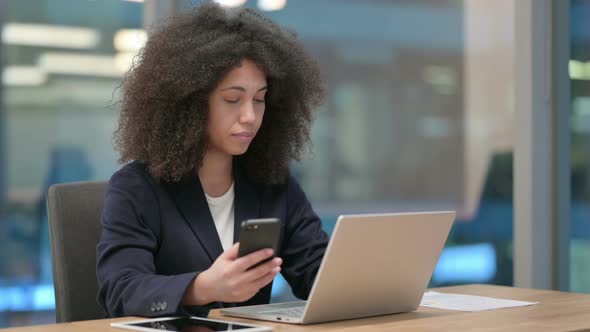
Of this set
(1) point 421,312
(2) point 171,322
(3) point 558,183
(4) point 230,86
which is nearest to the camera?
(2) point 171,322

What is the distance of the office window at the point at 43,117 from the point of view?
357 cm

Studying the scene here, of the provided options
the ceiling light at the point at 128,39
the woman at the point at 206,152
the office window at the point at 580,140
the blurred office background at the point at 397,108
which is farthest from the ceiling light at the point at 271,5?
the woman at the point at 206,152

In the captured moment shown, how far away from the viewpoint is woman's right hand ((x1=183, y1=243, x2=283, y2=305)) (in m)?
1.72

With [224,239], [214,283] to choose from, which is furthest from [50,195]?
[214,283]

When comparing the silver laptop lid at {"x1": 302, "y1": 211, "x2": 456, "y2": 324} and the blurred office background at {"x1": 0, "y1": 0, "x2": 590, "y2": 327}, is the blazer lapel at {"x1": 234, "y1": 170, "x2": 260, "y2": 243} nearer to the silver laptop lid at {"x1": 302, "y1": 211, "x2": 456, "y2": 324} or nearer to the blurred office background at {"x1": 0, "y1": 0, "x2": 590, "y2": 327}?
the silver laptop lid at {"x1": 302, "y1": 211, "x2": 456, "y2": 324}

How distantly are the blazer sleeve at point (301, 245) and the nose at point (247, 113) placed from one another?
350 millimetres

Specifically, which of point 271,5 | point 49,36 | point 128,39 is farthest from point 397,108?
point 49,36

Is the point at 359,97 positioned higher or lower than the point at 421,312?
higher

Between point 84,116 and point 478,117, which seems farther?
point 478,117

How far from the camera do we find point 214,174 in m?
2.40

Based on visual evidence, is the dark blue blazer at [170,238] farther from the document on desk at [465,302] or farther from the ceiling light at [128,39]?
the ceiling light at [128,39]

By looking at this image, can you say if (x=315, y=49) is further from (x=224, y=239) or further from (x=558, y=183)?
(x=224, y=239)

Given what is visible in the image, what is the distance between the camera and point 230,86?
7.45 feet

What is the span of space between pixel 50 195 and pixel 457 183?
2.63m
